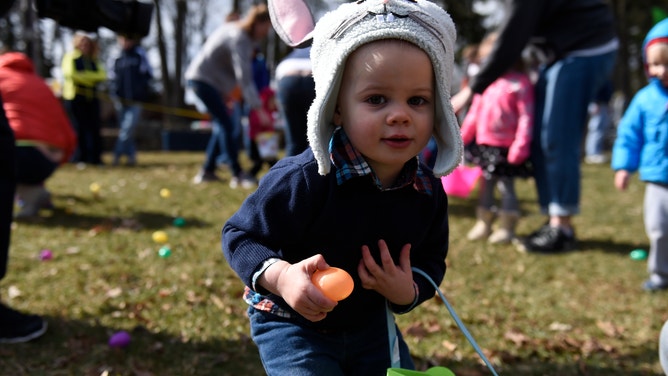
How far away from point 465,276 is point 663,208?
122 centimetres

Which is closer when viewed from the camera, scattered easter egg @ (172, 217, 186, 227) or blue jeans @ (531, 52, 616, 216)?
blue jeans @ (531, 52, 616, 216)

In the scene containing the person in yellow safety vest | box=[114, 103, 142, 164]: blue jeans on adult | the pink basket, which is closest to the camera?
the pink basket

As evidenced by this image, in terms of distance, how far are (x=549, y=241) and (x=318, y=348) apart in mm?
3269

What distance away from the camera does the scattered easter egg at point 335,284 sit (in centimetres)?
150

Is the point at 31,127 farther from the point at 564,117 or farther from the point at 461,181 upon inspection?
the point at 564,117

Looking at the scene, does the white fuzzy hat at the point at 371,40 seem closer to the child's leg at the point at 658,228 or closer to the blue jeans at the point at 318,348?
the blue jeans at the point at 318,348

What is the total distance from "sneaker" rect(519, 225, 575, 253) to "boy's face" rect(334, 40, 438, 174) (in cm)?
323

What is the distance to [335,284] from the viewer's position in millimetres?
1497

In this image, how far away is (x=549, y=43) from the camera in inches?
176

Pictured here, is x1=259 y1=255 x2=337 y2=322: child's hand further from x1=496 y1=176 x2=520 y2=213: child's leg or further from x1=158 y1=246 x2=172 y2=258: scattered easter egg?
x1=496 y1=176 x2=520 y2=213: child's leg

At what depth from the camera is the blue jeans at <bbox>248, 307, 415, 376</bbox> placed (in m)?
1.83

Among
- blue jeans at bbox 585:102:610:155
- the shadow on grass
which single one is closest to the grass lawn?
the shadow on grass

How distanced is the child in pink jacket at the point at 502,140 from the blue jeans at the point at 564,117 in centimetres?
12

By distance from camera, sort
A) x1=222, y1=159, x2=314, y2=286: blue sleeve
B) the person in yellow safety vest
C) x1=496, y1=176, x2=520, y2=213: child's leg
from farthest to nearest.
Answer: the person in yellow safety vest, x1=496, y1=176, x2=520, y2=213: child's leg, x1=222, y1=159, x2=314, y2=286: blue sleeve
